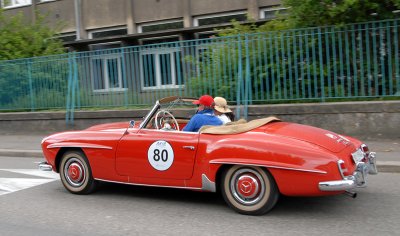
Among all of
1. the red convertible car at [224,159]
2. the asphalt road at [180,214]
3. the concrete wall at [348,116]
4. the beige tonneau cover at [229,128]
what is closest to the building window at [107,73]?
the concrete wall at [348,116]

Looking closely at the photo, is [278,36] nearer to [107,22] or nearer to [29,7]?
[107,22]

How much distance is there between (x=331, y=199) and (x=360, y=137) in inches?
150

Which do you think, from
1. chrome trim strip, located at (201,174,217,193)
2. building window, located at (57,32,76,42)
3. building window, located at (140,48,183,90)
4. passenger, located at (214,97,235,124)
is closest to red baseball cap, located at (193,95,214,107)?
passenger, located at (214,97,235,124)

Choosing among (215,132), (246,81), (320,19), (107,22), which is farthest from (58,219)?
(107,22)

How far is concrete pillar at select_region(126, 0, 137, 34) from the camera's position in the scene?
18.5m

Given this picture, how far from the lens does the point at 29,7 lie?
2136 cm

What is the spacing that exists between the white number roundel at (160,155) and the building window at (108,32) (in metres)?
14.4

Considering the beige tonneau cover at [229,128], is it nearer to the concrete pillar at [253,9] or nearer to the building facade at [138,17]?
the building facade at [138,17]

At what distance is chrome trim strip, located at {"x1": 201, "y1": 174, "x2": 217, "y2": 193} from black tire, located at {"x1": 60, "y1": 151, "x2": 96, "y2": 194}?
69.5 inches

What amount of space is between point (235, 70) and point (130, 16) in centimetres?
939

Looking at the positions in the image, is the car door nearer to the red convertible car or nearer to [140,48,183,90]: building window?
the red convertible car

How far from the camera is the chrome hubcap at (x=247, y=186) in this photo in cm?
493

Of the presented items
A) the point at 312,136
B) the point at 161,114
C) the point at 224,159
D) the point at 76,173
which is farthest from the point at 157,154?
the point at 312,136

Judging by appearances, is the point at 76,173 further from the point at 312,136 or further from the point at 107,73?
the point at 107,73
